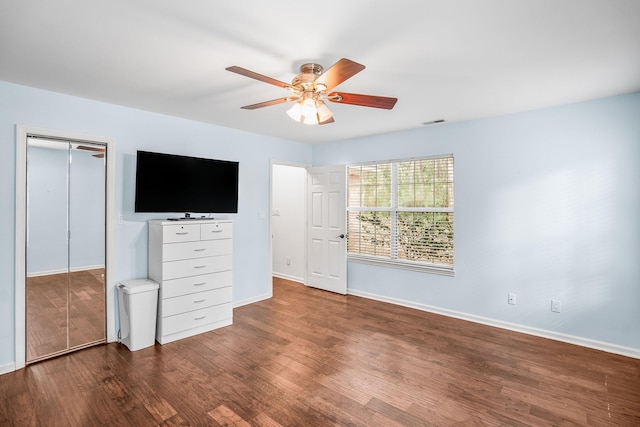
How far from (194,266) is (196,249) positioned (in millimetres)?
183

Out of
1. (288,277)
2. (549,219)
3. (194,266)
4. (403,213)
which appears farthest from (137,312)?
(549,219)

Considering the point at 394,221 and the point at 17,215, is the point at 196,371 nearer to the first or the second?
the point at 17,215

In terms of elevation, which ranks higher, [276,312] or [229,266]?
[229,266]

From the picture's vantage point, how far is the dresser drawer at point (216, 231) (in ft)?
11.5

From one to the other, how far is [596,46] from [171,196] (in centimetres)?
375

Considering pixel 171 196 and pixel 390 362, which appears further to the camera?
pixel 171 196

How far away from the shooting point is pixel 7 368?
2.63m

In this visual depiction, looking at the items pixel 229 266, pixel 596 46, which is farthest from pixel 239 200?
pixel 596 46

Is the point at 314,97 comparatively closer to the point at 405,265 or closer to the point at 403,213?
the point at 403,213

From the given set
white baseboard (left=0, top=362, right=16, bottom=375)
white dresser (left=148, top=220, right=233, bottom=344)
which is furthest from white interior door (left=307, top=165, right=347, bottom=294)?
white baseboard (left=0, top=362, right=16, bottom=375)

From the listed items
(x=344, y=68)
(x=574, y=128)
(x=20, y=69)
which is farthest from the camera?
(x=574, y=128)

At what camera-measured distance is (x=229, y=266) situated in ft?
12.3

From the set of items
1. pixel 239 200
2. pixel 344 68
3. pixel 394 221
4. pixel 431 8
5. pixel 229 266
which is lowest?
pixel 229 266

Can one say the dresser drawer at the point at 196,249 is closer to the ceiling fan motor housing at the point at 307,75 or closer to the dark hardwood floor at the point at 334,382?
the dark hardwood floor at the point at 334,382
